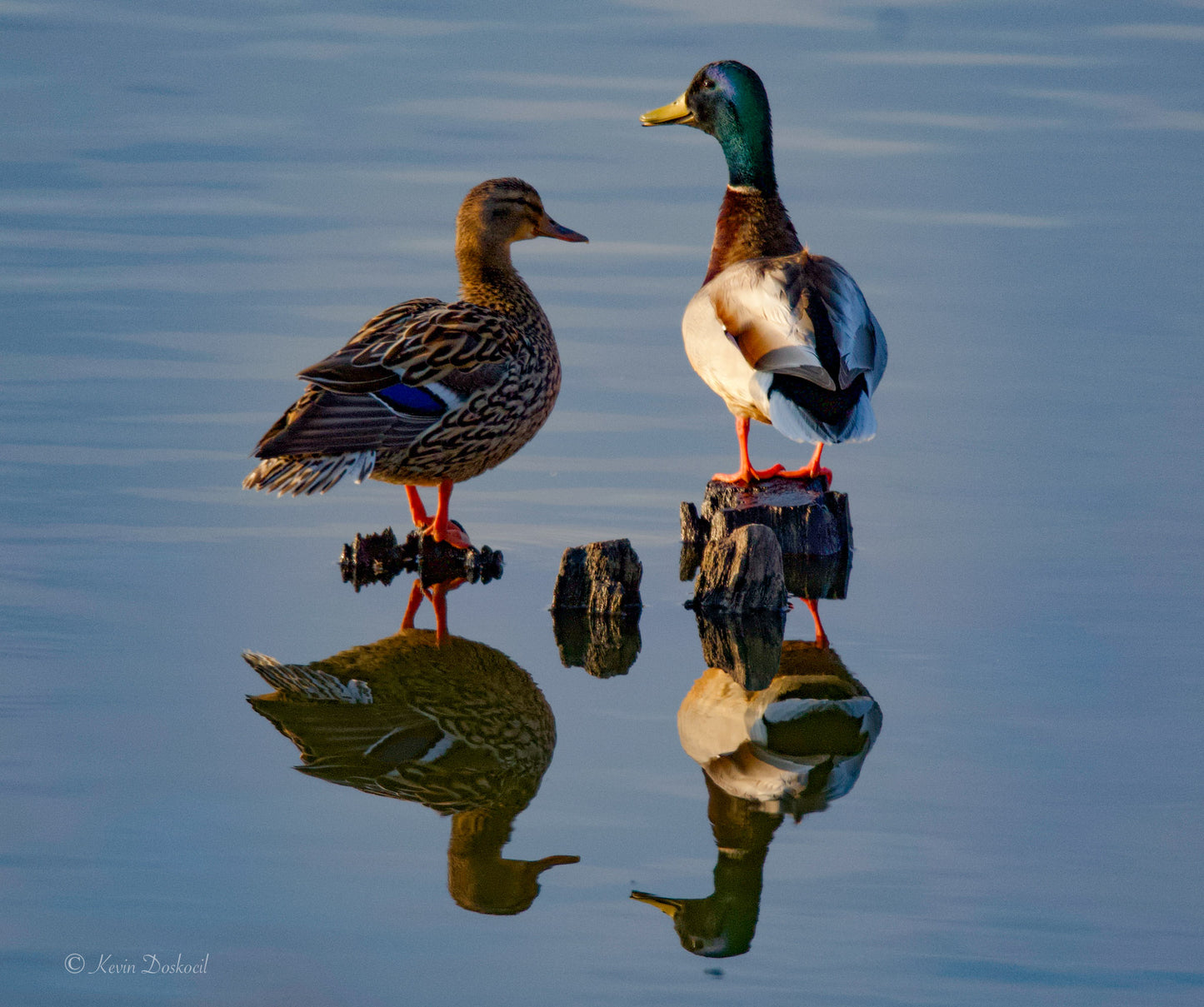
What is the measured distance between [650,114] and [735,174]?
58cm

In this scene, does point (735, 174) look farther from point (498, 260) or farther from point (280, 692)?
point (280, 692)

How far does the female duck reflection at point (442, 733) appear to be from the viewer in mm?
3723

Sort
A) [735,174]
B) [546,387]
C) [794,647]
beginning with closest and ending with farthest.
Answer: [794,647] → [546,387] → [735,174]

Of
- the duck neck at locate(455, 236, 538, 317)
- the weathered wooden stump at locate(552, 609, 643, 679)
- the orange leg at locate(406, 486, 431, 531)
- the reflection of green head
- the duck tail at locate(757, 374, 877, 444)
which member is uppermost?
the duck neck at locate(455, 236, 538, 317)

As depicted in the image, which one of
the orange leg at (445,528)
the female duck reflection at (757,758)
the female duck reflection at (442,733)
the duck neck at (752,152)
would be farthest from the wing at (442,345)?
the duck neck at (752,152)

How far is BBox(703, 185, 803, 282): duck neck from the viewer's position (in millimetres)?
7203

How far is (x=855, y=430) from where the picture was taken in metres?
5.75

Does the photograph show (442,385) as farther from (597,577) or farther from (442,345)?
(597,577)

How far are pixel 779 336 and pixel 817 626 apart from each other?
1083 millimetres

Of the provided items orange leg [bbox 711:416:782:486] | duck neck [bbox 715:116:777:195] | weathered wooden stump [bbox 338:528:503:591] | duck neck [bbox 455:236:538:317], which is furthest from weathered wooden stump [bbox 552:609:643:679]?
duck neck [bbox 715:116:777:195]

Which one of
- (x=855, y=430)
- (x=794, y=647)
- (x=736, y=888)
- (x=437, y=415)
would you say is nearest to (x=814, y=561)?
(x=855, y=430)

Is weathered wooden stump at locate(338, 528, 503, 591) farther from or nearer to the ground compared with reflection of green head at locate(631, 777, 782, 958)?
farther from the ground

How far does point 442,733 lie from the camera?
170 inches

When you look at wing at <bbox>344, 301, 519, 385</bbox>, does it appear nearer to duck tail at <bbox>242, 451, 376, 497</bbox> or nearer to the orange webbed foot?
duck tail at <bbox>242, 451, 376, 497</bbox>
